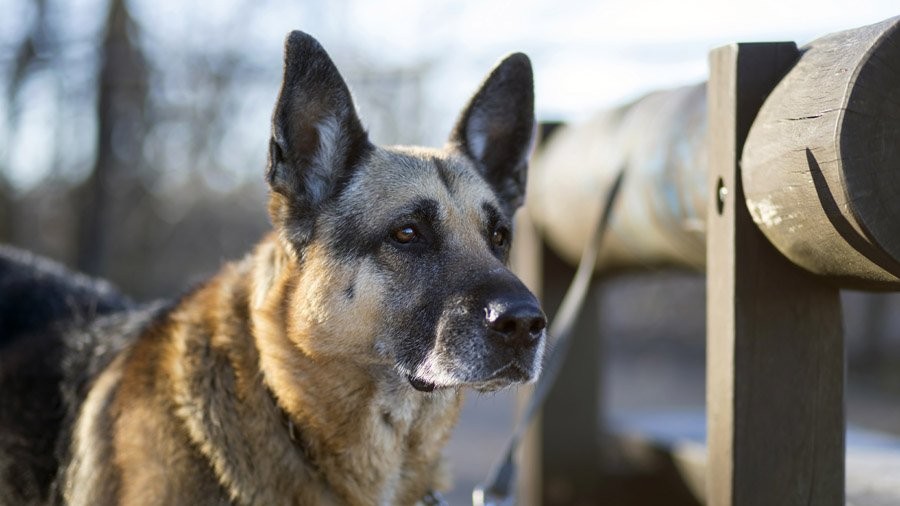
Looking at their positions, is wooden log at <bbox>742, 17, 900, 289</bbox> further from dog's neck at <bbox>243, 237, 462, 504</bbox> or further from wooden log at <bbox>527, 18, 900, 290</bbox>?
dog's neck at <bbox>243, 237, 462, 504</bbox>

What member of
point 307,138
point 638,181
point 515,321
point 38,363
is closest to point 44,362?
point 38,363

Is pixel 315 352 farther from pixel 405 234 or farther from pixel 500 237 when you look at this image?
pixel 500 237

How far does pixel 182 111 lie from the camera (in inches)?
483

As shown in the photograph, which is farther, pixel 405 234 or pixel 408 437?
pixel 408 437

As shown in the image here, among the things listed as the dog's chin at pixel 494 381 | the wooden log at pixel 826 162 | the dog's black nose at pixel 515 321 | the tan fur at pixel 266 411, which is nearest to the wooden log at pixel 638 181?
the wooden log at pixel 826 162

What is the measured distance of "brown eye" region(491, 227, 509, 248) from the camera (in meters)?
3.20

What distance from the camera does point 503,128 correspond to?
3.52m

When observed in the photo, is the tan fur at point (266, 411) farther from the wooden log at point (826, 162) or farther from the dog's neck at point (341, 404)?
the wooden log at point (826, 162)

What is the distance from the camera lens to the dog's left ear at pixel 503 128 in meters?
3.38

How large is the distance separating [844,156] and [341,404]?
1718 millimetres

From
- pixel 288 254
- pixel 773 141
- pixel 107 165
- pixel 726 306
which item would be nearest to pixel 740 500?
pixel 726 306

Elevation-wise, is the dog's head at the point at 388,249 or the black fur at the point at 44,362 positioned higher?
the dog's head at the point at 388,249

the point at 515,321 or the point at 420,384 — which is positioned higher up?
the point at 515,321

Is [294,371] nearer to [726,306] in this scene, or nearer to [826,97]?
[726,306]
